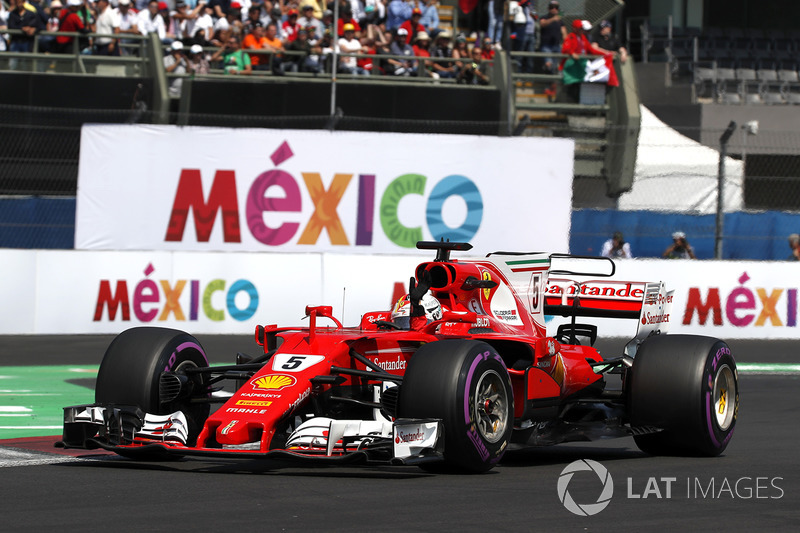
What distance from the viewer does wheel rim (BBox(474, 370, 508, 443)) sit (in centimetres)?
781

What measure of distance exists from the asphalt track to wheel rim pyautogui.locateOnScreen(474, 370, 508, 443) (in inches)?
10.4

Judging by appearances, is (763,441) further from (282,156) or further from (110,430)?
(282,156)

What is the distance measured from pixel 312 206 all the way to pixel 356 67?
137 inches

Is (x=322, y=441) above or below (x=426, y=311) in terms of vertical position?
below

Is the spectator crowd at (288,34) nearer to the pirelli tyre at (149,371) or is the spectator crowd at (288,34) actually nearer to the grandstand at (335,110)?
the grandstand at (335,110)

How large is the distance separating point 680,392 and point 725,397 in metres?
0.69

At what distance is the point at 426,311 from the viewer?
28.6 ft

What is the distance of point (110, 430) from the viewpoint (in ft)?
26.3

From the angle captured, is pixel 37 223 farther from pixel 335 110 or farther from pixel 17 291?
pixel 335 110

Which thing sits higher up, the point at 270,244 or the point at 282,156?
the point at 282,156

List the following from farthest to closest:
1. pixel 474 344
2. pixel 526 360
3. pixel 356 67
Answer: pixel 356 67 → pixel 526 360 → pixel 474 344

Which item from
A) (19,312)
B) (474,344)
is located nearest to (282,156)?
(19,312)

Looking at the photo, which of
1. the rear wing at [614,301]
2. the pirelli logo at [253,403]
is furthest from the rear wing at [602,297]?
the pirelli logo at [253,403]

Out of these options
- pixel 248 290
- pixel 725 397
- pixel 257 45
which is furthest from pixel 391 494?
pixel 257 45
